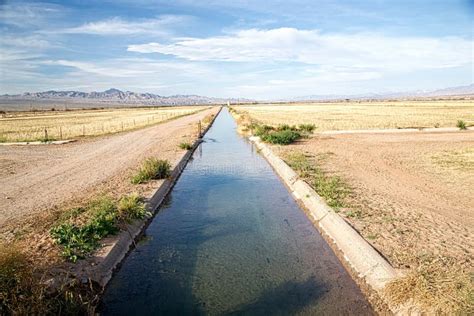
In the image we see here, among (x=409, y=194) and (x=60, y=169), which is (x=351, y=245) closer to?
(x=409, y=194)

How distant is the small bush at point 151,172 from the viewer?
44.8 ft

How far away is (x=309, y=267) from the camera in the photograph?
7.68m

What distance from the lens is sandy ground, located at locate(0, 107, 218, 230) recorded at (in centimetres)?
1124

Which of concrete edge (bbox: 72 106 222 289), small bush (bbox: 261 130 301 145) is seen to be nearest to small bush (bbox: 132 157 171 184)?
concrete edge (bbox: 72 106 222 289)

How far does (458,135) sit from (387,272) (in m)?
26.5

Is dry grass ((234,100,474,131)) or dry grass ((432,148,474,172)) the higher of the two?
dry grass ((234,100,474,131))

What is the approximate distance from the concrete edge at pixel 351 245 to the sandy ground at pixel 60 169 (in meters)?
6.33

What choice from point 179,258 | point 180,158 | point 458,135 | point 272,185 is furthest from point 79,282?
point 458,135

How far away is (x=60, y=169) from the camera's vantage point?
16609mm

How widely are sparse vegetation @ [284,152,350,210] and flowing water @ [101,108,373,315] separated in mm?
939

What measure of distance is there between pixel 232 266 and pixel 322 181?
6455 mm

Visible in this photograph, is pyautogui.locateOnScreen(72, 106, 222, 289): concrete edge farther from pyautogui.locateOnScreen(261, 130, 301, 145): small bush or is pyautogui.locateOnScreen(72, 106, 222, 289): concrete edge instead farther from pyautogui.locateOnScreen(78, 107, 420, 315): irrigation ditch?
pyautogui.locateOnScreen(261, 130, 301, 145): small bush

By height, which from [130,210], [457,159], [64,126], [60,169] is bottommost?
[457,159]

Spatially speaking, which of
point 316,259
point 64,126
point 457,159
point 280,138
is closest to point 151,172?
point 316,259
